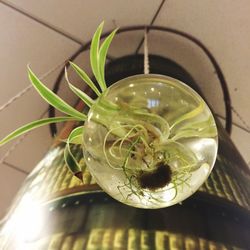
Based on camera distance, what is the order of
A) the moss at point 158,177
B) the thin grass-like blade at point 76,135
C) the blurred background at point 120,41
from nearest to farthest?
the moss at point 158,177
the thin grass-like blade at point 76,135
the blurred background at point 120,41

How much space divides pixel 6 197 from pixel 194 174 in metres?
1.86

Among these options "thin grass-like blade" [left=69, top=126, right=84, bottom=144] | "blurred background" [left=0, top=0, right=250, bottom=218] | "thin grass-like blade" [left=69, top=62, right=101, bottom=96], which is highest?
"thin grass-like blade" [left=69, top=62, right=101, bottom=96]

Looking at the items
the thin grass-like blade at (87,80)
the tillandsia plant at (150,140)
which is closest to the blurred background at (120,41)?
the thin grass-like blade at (87,80)

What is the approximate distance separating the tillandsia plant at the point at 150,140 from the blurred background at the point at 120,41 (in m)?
1.08

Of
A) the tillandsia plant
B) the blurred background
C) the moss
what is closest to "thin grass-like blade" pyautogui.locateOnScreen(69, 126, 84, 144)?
the tillandsia plant

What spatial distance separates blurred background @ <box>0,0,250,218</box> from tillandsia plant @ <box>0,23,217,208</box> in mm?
1077

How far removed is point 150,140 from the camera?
2.30ft

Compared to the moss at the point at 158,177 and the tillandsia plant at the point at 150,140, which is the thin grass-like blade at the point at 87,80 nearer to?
the tillandsia plant at the point at 150,140

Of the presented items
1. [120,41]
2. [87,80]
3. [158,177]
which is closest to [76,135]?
[87,80]

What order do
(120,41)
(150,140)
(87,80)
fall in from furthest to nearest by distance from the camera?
(120,41), (87,80), (150,140)

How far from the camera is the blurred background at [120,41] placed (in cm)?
178

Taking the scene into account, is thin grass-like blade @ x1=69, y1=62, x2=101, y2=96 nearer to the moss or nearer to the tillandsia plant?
the tillandsia plant

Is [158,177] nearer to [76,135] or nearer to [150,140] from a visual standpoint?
[150,140]

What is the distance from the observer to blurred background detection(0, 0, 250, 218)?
5.85 feet
